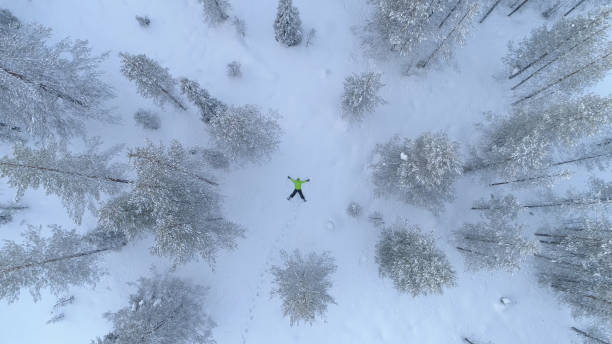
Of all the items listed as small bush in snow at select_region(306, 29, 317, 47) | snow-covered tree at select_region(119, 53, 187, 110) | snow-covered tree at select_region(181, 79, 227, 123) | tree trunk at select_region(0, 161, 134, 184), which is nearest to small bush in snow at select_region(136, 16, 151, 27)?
snow-covered tree at select_region(119, 53, 187, 110)

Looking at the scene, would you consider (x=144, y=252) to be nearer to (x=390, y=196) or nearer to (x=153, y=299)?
(x=153, y=299)

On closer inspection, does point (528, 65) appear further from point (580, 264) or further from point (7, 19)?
point (7, 19)

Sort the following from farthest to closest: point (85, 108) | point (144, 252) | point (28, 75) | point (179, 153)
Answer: point (144, 252) < point (85, 108) < point (179, 153) < point (28, 75)

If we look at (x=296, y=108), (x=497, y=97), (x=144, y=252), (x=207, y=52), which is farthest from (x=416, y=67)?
(x=144, y=252)


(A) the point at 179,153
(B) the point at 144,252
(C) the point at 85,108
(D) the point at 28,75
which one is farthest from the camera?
(B) the point at 144,252

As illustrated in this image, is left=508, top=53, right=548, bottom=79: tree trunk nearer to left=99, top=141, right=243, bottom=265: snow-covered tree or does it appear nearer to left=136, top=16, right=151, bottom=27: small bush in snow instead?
left=99, top=141, right=243, bottom=265: snow-covered tree

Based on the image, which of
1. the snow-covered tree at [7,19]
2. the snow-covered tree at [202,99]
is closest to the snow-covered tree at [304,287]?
the snow-covered tree at [202,99]

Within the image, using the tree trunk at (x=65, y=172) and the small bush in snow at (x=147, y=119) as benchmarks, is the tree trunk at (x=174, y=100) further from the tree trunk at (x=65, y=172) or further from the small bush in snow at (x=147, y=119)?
the tree trunk at (x=65, y=172)
